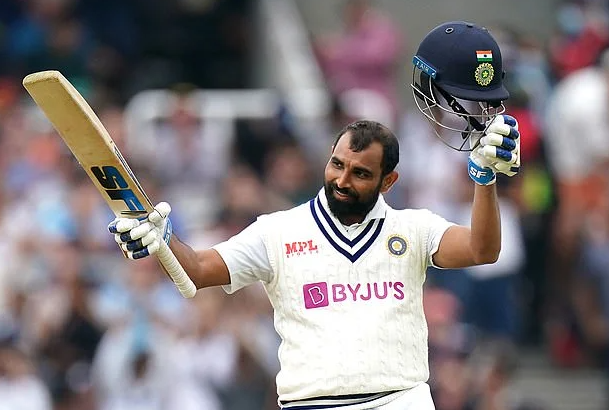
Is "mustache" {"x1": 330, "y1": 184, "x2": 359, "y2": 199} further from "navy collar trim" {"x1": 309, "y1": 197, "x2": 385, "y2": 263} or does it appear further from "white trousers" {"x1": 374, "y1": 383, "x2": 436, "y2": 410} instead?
"white trousers" {"x1": 374, "y1": 383, "x2": 436, "y2": 410}

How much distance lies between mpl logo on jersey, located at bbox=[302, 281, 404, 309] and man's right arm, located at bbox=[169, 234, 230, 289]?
1.22 feet

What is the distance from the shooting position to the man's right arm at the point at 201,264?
657cm

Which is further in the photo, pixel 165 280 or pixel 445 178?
pixel 445 178

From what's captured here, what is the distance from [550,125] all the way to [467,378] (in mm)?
3090

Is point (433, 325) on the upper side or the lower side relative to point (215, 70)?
Answer: lower

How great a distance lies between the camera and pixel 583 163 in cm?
1341

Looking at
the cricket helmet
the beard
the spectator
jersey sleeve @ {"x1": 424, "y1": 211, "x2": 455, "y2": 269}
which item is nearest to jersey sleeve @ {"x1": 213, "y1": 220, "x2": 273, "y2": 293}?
the beard

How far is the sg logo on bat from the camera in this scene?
6.54m

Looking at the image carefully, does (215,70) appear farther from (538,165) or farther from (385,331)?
(385,331)

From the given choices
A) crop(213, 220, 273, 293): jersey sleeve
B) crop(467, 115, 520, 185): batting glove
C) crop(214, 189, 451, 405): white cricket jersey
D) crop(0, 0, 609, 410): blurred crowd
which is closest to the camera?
crop(467, 115, 520, 185): batting glove

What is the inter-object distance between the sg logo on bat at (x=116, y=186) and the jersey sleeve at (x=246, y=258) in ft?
1.46

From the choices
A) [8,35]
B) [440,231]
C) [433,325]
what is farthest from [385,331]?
[8,35]

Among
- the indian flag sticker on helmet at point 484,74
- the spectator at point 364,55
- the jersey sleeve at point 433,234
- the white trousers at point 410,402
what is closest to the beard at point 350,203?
the jersey sleeve at point 433,234

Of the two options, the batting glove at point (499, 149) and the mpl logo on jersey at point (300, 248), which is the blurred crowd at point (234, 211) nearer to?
the mpl logo on jersey at point (300, 248)
